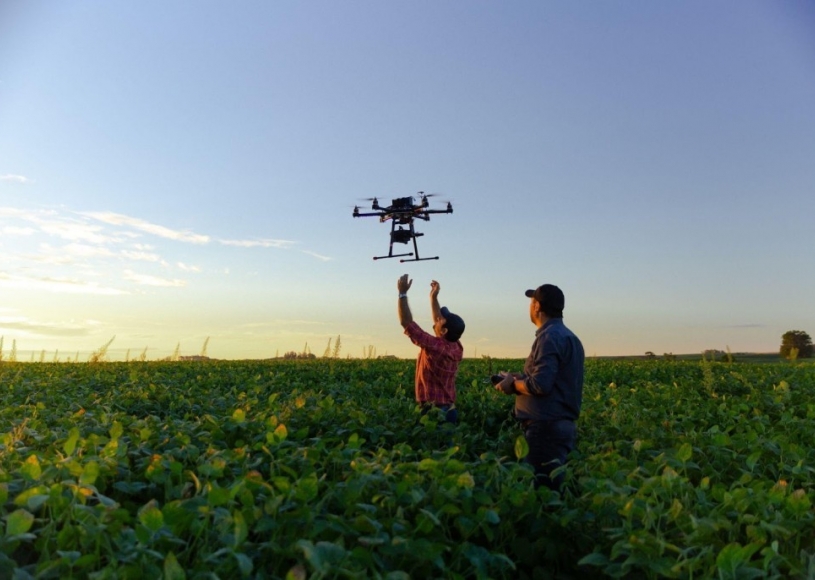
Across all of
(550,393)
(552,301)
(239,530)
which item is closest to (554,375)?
(550,393)

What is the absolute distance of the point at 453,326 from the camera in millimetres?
8102

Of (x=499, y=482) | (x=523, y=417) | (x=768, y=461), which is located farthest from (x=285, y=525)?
(x=768, y=461)

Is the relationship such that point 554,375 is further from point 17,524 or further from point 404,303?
point 17,524

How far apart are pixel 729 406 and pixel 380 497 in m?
7.04

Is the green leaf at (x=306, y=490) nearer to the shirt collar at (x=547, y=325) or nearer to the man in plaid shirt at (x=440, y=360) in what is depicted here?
the shirt collar at (x=547, y=325)

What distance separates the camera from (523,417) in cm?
633

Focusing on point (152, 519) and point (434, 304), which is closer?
point (152, 519)

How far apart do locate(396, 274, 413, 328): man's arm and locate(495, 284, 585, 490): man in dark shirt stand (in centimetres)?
200

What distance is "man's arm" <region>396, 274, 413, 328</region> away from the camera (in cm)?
809

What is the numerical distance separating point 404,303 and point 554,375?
262 cm

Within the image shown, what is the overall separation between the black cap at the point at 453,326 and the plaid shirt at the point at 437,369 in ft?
0.29

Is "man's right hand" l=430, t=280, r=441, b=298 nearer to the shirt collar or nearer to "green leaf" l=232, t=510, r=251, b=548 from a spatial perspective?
the shirt collar

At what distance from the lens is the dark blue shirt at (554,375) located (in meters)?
6.05

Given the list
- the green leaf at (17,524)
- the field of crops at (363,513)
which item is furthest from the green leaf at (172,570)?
the green leaf at (17,524)
